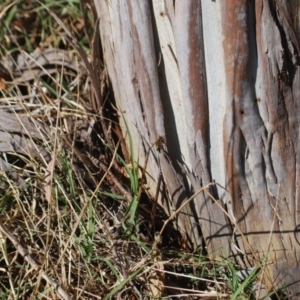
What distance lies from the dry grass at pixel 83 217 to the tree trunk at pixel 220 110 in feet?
0.31

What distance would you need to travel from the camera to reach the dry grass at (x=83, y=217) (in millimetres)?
1928

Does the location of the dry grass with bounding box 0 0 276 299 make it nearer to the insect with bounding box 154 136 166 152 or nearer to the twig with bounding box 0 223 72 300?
the twig with bounding box 0 223 72 300

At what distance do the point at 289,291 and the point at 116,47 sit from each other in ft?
3.02

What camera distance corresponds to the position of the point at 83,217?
2.02 m

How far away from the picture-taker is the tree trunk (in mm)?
1613

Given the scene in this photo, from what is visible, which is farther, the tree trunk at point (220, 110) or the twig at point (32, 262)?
the twig at point (32, 262)

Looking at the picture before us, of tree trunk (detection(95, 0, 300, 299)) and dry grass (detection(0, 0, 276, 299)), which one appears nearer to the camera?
tree trunk (detection(95, 0, 300, 299))

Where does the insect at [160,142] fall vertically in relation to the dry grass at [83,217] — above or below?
above

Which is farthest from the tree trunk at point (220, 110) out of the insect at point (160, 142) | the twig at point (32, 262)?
the twig at point (32, 262)

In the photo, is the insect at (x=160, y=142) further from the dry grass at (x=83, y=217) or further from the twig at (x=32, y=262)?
the twig at (x=32, y=262)

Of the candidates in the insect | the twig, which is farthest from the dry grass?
the insect

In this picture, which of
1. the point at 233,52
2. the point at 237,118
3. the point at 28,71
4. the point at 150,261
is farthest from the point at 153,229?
the point at 28,71

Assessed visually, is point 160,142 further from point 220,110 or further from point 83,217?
point 83,217

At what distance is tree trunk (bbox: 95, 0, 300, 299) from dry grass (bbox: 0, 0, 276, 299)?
93 mm
